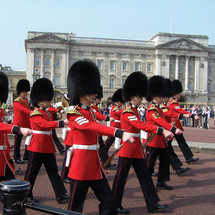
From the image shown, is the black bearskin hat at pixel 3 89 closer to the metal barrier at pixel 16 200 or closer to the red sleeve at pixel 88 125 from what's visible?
the red sleeve at pixel 88 125

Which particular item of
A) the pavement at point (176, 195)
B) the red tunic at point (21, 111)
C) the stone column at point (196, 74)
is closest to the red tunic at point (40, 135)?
the pavement at point (176, 195)

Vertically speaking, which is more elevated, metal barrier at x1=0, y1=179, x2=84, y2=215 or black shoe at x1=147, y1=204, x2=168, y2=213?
metal barrier at x1=0, y1=179, x2=84, y2=215

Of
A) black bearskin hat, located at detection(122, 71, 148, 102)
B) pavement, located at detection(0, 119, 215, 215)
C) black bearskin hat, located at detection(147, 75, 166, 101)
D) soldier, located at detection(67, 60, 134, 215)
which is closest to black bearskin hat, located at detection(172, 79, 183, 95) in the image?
pavement, located at detection(0, 119, 215, 215)

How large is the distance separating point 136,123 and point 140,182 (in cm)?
73

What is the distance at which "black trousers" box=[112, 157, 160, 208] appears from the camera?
12.6ft

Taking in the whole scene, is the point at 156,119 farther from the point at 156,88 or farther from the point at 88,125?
the point at 88,125

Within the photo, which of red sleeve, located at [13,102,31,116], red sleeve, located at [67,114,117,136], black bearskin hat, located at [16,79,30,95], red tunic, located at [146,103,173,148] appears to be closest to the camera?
red sleeve, located at [67,114,117,136]

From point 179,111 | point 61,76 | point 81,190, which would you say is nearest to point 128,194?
point 81,190

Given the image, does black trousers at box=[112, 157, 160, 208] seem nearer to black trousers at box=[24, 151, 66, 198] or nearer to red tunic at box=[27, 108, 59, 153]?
black trousers at box=[24, 151, 66, 198]

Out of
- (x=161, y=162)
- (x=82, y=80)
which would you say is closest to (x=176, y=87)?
(x=161, y=162)

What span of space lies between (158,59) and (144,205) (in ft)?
171

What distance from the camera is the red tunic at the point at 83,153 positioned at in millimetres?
3018

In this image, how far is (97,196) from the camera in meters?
3.03

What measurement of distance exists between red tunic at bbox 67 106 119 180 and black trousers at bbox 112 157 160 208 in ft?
2.75
